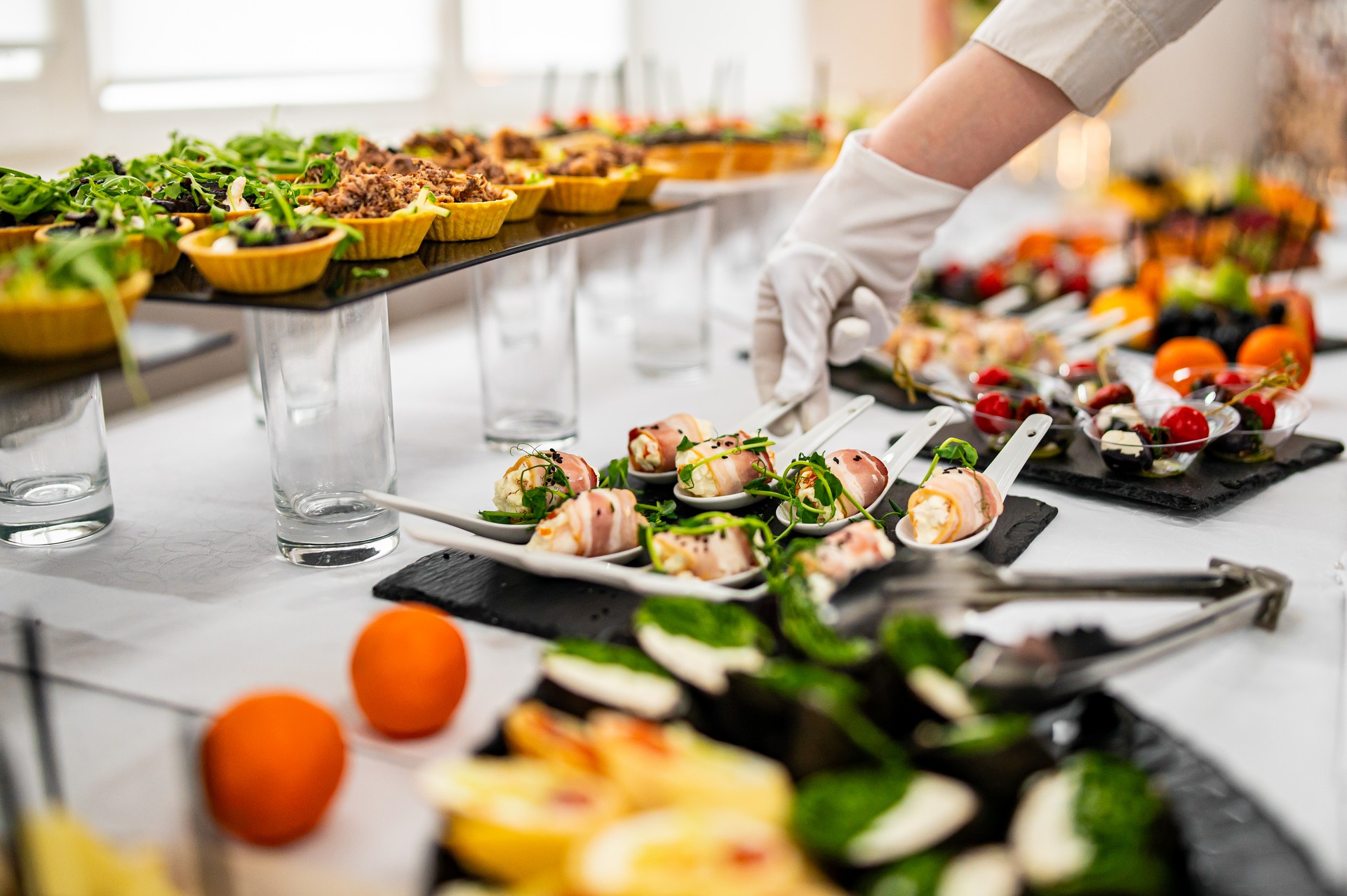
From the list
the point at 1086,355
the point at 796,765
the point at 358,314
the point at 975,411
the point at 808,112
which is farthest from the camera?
the point at 808,112

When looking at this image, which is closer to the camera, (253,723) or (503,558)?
(253,723)

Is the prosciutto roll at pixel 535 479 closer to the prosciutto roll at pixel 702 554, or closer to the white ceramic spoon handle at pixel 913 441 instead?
the prosciutto roll at pixel 702 554

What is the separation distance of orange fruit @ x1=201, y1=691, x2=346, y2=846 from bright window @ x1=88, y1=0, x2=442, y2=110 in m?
1.60

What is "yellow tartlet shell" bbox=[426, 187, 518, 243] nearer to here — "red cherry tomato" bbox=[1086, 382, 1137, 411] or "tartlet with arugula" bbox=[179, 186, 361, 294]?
"tartlet with arugula" bbox=[179, 186, 361, 294]

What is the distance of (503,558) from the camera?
910 millimetres

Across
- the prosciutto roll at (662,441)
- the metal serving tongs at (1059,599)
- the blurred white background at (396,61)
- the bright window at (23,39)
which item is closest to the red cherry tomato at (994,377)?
the prosciutto roll at (662,441)

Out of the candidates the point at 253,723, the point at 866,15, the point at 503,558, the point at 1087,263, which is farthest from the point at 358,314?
the point at 866,15

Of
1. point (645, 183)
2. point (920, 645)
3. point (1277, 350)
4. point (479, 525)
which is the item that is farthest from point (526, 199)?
point (1277, 350)

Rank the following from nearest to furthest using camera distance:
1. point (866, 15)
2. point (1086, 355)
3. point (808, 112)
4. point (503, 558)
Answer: point (503, 558)
point (1086, 355)
point (808, 112)
point (866, 15)

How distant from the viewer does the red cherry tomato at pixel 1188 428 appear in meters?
1.17

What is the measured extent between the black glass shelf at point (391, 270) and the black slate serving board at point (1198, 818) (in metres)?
0.42

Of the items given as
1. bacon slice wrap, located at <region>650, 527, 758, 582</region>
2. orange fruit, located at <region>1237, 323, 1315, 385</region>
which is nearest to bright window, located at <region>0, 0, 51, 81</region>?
bacon slice wrap, located at <region>650, 527, 758, 582</region>

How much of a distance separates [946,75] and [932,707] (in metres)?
0.93

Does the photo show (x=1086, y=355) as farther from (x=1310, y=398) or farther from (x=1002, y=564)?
(x=1002, y=564)
